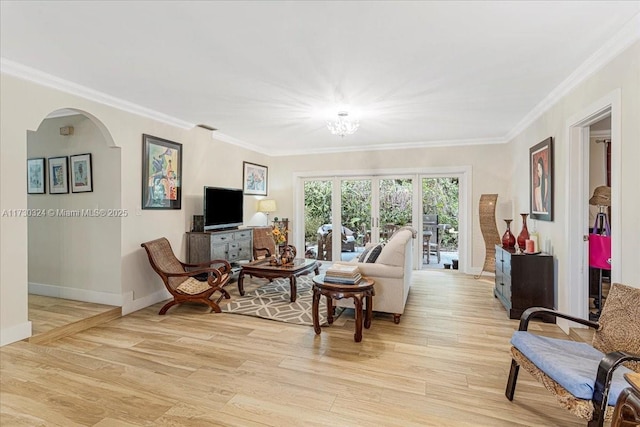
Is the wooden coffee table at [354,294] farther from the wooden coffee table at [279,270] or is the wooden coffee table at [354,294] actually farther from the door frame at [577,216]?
the door frame at [577,216]

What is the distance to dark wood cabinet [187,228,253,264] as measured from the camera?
4840 millimetres

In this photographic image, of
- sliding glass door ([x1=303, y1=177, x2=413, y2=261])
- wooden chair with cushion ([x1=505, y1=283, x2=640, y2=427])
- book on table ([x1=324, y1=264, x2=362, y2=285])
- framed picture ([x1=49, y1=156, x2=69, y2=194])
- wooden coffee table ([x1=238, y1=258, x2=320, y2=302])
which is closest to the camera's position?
wooden chair with cushion ([x1=505, y1=283, x2=640, y2=427])

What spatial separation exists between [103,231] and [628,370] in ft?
16.2

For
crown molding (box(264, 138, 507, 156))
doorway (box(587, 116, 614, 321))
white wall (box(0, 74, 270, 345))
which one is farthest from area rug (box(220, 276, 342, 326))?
doorway (box(587, 116, 614, 321))

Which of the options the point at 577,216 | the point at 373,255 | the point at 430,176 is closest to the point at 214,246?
the point at 373,255

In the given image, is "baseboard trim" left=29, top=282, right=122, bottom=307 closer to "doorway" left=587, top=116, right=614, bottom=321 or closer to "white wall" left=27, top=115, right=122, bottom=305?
"white wall" left=27, top=115, right=122, bottom=305

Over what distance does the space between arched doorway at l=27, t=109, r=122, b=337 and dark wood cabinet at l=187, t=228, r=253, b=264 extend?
1.12 m

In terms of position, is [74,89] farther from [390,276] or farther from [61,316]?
[390,276]

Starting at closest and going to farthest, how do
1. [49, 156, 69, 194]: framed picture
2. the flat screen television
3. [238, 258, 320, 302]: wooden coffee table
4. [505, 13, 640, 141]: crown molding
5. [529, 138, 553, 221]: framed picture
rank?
1. [505, 13, 640, 141]: crown molding
2. [529, 138, 553, 221]: framed picture
3. [49, 156, 69, 194]: framed picture
4. [238, 258, 320, 302]: wooden coffee table
5. the flat screen television

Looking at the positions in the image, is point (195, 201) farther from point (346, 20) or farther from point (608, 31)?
point (608, 31)

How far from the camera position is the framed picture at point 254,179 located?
6.54m

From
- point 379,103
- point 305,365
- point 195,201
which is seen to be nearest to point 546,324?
point 305,365

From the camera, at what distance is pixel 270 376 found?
250 centimetres

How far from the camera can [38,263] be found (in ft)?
14.5
